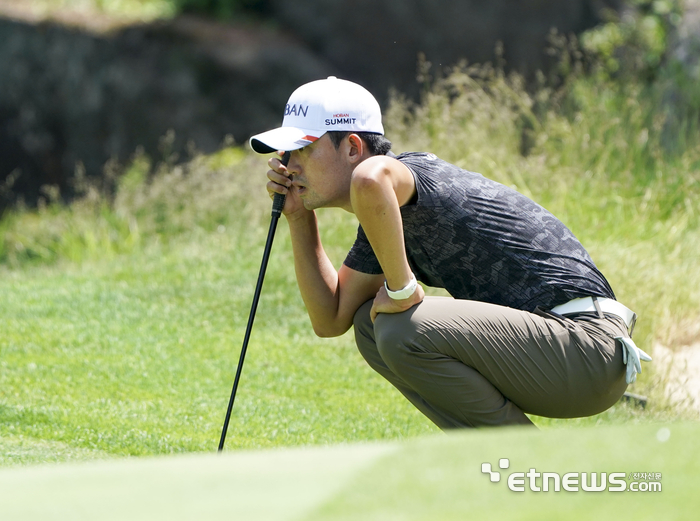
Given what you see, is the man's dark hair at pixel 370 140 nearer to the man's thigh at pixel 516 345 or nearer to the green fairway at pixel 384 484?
the man's thigh at pixel 516 345

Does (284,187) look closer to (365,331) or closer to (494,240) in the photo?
(365,331)

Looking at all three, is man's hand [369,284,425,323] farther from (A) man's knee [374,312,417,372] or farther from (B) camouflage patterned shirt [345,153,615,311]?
(B) camouflage patterned shirt [345,153,615,311]

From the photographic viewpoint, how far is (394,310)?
2.68 metres

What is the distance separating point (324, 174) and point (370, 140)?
0.61 feet

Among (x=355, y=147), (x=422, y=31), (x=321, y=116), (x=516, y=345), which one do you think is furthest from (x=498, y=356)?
(x=422, y=31)

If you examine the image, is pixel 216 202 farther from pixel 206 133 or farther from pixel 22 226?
pixel 206 133

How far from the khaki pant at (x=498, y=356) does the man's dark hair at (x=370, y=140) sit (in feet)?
1.73

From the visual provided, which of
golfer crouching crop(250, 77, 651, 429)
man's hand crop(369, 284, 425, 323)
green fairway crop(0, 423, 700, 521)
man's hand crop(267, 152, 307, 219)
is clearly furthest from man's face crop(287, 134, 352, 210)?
green fairway crop(0, 423, 700, 521)

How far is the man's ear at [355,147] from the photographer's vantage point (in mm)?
2752

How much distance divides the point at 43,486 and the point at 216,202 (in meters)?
6.69

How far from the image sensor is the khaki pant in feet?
8.68

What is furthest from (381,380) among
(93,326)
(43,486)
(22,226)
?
(22,226)

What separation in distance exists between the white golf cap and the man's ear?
27 millimetres

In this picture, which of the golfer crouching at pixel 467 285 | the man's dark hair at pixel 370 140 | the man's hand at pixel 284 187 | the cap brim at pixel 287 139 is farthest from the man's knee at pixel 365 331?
the cap brim at pixel 287 139
